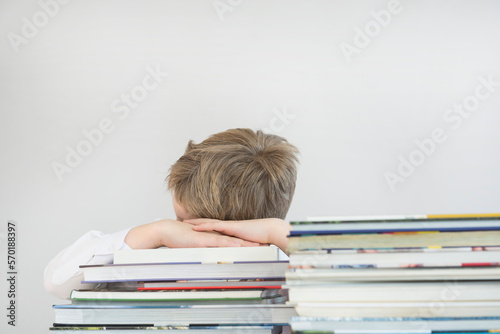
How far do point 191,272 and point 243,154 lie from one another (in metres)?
0.52

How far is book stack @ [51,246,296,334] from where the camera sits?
2.48 ft

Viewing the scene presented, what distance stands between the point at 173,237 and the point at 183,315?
1.11ft

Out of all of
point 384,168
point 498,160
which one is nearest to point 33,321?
point 384,168

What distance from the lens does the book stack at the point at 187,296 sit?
0.76 m

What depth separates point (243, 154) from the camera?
1281 mm

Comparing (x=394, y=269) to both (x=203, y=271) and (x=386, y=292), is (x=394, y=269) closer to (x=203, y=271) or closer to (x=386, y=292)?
(x=386, y=292)

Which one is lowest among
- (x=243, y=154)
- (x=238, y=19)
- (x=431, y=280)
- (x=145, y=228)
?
(x=431, y=280)

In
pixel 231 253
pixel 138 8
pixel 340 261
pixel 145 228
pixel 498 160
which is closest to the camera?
pixel 340 261

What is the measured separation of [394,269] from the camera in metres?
0.62

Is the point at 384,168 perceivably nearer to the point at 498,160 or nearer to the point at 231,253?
the point at 498,160

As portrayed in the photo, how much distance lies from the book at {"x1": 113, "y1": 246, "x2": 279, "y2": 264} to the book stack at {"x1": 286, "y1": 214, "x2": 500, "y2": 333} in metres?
0.16

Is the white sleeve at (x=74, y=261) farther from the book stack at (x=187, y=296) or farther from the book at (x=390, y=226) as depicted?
the book at (x=390, y=226)

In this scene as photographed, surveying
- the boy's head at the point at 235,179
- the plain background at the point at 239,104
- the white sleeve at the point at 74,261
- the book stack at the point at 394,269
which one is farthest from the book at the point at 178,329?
the plain background at the point at 239,104

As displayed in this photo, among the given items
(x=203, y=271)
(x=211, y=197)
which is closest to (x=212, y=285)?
(x=203, y=271)
